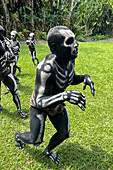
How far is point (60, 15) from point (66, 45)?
58.1ft

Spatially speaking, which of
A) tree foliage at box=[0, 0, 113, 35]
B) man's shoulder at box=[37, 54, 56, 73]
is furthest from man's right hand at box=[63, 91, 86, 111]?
tree foliage at box=[0, 0, 113, 35]

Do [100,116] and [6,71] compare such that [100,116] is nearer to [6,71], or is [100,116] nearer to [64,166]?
[64,166]

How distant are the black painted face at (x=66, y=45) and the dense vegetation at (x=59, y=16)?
15141 mm

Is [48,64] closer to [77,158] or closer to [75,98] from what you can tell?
[75,98]

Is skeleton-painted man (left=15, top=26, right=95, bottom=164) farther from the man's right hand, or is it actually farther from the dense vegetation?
the dense vegetation

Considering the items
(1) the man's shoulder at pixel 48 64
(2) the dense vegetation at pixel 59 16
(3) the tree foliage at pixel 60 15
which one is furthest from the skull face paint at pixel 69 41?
(3) the tree foliage at pixel 60 15

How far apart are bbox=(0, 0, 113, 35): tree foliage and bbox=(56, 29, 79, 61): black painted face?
15.6 m

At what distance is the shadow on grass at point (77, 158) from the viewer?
9.87 ft

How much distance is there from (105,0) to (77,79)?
17.3m

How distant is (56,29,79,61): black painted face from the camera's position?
1.81 meters

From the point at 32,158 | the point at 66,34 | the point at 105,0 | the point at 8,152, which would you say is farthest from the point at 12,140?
the point at 105,0

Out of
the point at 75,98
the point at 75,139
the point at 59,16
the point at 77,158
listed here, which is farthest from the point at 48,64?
the point at 59,16

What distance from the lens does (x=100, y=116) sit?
4488mm

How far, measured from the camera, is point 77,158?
316 cm
